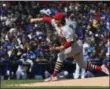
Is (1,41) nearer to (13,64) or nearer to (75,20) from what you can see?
(13,64)

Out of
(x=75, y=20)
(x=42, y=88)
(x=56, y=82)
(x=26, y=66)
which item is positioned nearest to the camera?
(x=42, y=88)

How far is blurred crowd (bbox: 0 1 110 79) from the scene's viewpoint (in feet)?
57.6

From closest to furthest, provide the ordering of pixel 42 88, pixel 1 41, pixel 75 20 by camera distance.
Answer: pixel 42 88 < pixel 1 41 < pixel 75 20

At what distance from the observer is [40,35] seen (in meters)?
20.0

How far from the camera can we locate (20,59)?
17.8 m

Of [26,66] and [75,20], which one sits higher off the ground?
[75,20]

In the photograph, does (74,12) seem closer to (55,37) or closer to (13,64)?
(55,37)

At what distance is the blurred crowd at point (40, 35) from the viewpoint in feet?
57.6

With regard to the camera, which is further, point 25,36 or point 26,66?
point 25,36

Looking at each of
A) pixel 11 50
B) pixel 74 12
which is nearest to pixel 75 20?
pixel 74 12

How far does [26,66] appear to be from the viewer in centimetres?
1752

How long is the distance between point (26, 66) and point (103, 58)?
308cm

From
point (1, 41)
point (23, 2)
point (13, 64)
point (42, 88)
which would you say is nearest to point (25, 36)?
point (1, 41)

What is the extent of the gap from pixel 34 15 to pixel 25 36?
2.94 metres
